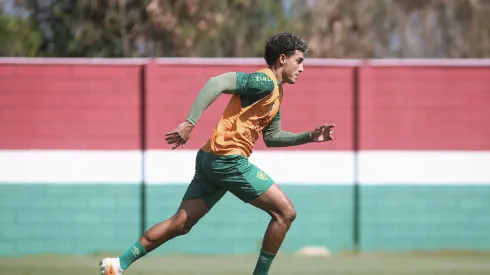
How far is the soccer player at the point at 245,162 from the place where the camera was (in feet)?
28.7

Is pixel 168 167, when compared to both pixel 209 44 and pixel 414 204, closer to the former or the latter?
pixel 414 204

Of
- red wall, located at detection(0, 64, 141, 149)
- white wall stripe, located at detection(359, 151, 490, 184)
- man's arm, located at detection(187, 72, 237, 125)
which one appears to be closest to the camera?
man's arm, located at detection(187, 72, 237, 125)

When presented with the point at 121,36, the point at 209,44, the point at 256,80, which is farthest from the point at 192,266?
the point at 209,44

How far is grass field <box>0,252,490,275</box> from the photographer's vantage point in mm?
11711

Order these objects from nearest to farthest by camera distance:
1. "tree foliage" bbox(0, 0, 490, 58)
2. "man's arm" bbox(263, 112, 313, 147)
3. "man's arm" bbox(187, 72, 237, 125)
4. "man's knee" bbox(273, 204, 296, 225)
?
"man's arm" bbox(187, 72, 237, 125) → "man's knee" bbox(273, 204, 296, 225) → "man's arm" bbox(263, 112, 313, 147) → "tree foliage" bbox(0, 0, 490, 58)

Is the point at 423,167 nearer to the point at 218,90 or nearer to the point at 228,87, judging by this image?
the point at 228,87

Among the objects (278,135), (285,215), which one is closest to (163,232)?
(285,215)

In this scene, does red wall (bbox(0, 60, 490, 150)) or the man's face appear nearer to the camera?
the man's face

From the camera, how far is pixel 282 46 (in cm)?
897

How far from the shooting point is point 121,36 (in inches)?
866

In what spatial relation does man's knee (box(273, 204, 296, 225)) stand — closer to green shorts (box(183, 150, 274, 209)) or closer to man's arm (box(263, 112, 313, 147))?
green shorts (box(183, 150, 274, 209))

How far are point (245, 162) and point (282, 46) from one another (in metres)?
0.93

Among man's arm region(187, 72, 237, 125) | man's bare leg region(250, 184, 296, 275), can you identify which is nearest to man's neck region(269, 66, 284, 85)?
man's arm region(187, 72, 237, 125)

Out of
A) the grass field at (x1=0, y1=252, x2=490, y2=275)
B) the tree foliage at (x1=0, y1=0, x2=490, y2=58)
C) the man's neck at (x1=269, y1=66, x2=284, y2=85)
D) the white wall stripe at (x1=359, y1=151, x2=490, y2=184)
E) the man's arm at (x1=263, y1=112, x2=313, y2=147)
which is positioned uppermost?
the tree foliage at (x1=0, y1=0, x2=490, y2=58)
